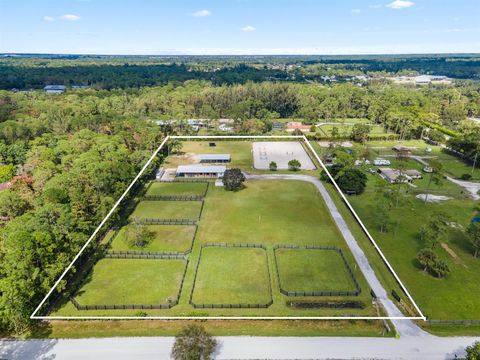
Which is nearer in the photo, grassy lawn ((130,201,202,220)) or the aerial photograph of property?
the aerial photograph of property

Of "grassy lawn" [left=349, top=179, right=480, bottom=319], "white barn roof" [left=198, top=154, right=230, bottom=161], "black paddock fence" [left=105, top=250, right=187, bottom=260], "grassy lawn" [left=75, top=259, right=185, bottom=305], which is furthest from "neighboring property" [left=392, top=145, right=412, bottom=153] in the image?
"grassy lawn" [left=75, top=259, right=185, bottom=305]

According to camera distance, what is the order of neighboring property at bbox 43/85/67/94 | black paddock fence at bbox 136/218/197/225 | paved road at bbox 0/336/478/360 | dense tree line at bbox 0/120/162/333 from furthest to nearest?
A: 1. neighboring property at bbox 43/85/67/94
2. black paddock fence at bbox 136/218/197/225
3. dense tree line at bbox 0/120/162/333
4. paved road at bbox 0/336/478/360

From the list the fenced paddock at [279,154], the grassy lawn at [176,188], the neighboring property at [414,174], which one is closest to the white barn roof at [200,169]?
the grassy lawn at [176,188]

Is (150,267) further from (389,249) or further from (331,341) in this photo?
(389,249)

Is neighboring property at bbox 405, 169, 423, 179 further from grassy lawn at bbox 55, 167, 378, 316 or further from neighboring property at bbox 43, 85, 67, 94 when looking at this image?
neighboring property at bbox 43, 85, 67, 94

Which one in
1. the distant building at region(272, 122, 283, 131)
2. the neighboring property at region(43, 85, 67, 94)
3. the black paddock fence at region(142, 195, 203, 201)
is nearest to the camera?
the black paddock fence at region(142, 195, 203, 201)

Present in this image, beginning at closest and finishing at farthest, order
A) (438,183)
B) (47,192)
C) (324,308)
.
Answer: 1. (324,308)
2. (47,192)
3. (438,183)

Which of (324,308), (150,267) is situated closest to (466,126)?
(324,308)
